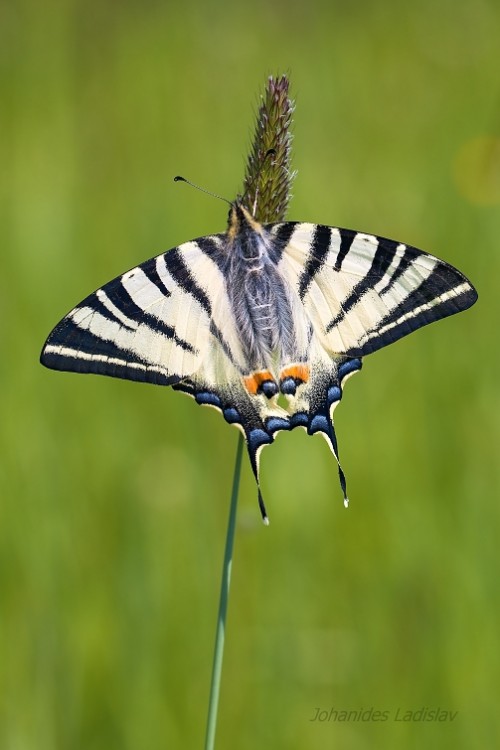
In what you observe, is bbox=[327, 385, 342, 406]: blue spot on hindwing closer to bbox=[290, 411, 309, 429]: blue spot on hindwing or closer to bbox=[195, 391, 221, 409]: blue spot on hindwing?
bbox=[290, 411, 309, 429]: blue spot on hindwing

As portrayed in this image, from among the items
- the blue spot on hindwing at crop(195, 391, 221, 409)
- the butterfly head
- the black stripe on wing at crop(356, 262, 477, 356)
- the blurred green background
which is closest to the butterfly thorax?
the butterfly head

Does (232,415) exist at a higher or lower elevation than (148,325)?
lower

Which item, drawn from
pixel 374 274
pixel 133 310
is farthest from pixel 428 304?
pixel 133 310

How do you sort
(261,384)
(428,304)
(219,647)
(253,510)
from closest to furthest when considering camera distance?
1. (219,647)
2. (428,304)
3. (261,384)
4. (253,510)

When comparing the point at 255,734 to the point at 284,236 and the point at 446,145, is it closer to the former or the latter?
the point at 284,236

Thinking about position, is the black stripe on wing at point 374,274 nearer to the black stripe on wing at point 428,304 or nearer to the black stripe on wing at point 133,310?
the black stripe on wing at point 428,304

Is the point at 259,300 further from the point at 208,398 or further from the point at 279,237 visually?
the point at 208,398
